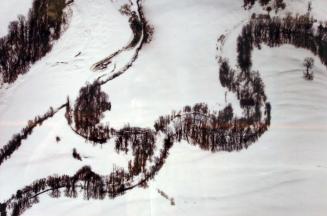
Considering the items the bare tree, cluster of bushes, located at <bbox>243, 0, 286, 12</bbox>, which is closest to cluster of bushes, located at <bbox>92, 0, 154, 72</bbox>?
cluster of bushes, located at <bbox>243, 0, 286, 12</bbox>

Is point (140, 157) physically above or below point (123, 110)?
below

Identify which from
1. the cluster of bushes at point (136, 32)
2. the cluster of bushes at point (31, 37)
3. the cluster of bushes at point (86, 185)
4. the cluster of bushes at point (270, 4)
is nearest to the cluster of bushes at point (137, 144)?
the cluster of bushes at point (86, 185)

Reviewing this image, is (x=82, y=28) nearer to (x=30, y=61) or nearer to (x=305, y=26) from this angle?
(x=30, y=61)

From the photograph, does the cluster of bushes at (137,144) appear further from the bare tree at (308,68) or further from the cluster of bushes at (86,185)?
the bare tree at (308,68)

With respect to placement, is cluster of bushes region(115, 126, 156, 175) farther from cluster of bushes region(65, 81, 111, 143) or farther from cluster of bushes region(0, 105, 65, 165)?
cluster of bushes region(0, 105, 65, 165)

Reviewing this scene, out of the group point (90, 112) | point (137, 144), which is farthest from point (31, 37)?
point (137, 144)

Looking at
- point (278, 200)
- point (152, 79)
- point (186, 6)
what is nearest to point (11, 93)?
point (152, 79)

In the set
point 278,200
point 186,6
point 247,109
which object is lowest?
point 278,200
